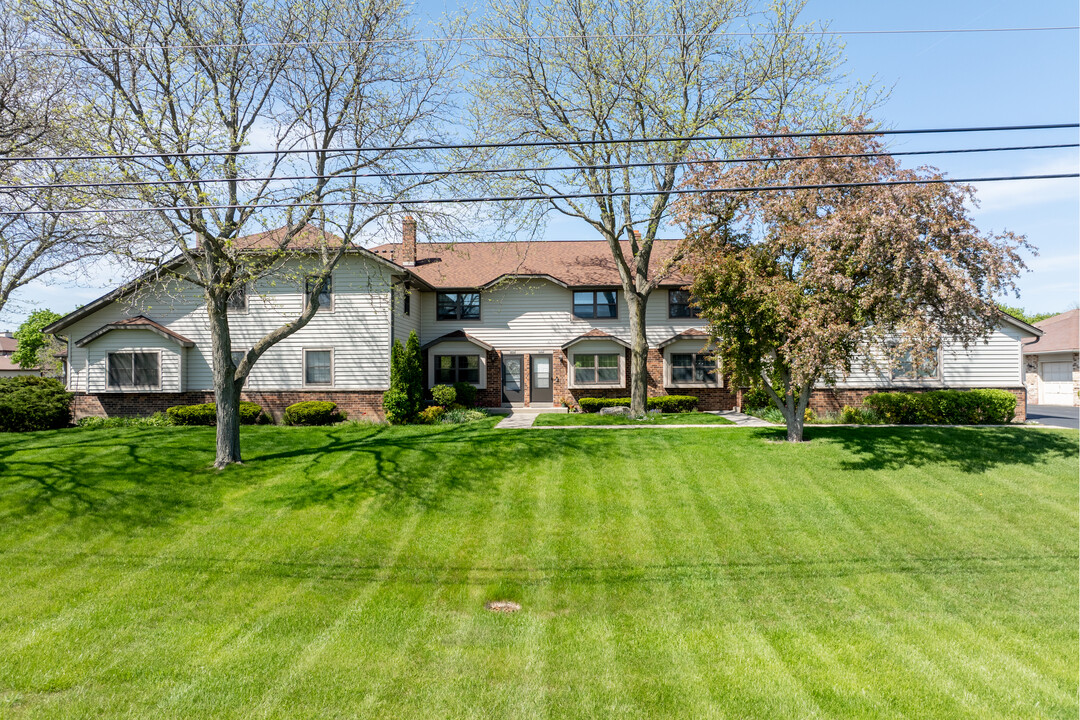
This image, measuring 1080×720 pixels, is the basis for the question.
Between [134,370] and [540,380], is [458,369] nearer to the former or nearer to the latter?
[540,380]

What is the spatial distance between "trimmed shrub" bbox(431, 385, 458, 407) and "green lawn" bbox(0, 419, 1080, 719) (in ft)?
23.0

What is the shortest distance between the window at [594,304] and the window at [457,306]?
165 inches

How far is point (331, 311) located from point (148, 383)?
6915 mm

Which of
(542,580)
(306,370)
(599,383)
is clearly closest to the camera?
(542,580)

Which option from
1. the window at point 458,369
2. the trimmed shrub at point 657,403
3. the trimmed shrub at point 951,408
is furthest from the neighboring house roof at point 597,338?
the trimmed shrub at point 951,408

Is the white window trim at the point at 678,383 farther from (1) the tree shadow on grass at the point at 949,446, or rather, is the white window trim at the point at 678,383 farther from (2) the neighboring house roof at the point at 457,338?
(2) the neighboring house roof at the point at 457,338

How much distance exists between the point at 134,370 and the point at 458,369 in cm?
1156

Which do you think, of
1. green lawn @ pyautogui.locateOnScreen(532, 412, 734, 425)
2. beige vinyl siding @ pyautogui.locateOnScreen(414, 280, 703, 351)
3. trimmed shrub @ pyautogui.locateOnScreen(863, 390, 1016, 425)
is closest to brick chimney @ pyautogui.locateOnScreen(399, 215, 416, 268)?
beige vinyl siding @ pyautogui.locateOnScreen(414, 280, 703, 351)

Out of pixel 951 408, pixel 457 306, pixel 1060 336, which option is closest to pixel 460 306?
pixel 457 306

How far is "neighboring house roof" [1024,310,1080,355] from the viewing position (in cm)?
2739

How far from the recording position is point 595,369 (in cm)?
2389

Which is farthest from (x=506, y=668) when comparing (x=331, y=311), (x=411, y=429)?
(x=331, y=311)

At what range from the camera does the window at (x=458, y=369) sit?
2428cm

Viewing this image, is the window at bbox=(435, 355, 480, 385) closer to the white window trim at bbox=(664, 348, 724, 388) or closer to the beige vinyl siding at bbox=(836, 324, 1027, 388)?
the white window trim at bbox=(664, 348, 724, 388)
